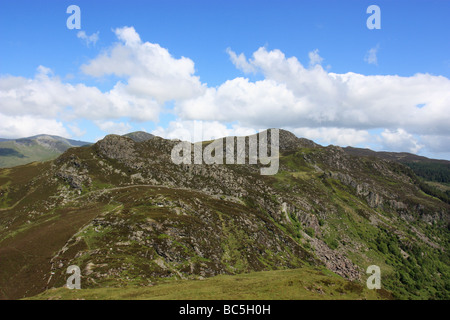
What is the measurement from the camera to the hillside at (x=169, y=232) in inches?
3300

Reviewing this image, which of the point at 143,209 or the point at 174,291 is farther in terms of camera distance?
the point at 143,209

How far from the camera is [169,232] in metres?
105

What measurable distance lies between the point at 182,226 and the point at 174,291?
2156 inches

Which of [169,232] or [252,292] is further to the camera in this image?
[169,232]

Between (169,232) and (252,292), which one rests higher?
(252,292)

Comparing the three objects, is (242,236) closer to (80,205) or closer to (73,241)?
(73,241)

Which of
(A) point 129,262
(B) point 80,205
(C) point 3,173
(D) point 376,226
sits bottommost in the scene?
(D) point 376,226

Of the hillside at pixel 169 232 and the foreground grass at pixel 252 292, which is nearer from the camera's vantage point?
the foreground grass at pixel 252 292

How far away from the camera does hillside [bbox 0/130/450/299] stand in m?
83.8

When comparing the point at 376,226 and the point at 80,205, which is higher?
the point at 80,205

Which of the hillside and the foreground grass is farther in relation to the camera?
the hillside

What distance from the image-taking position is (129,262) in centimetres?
8200
